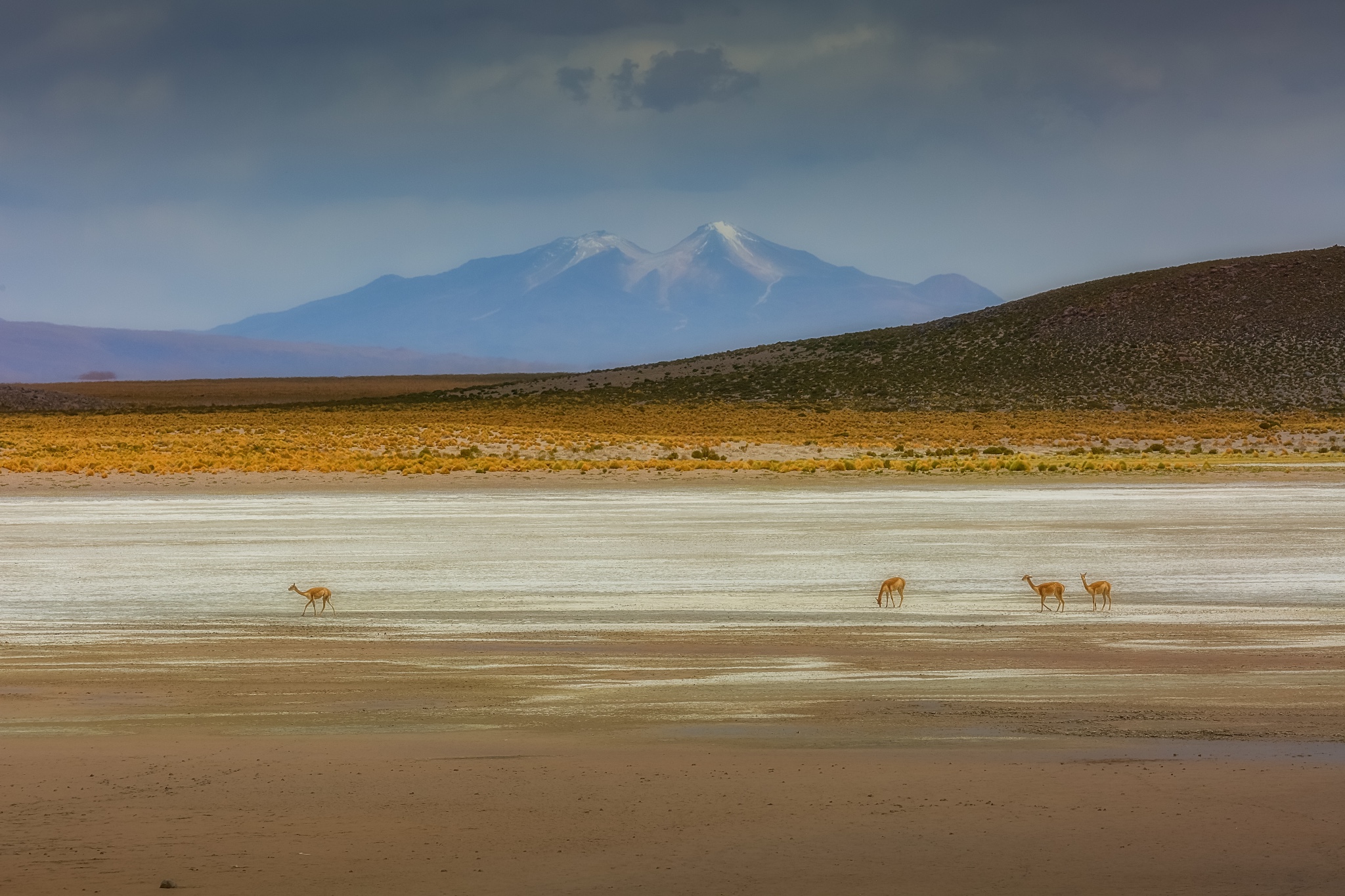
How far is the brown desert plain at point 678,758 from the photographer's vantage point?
630 centimetres

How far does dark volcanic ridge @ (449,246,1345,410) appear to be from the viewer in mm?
89750

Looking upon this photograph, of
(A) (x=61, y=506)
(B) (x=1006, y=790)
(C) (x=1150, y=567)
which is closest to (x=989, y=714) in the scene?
(B) (x=1006, y=790)

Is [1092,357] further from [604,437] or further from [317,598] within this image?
[317,598]

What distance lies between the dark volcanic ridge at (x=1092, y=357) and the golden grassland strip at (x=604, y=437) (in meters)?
6.63

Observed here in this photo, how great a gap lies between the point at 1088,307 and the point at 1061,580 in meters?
98.1

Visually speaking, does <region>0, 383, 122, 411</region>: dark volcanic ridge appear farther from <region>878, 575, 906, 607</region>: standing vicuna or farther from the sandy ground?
the sandy ground

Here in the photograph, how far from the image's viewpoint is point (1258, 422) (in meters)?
72.7

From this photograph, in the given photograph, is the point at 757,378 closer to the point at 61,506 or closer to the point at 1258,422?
the point at 1258,422

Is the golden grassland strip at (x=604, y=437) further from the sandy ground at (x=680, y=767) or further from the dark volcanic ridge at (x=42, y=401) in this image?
the sandy ground at (x=680, y=767)

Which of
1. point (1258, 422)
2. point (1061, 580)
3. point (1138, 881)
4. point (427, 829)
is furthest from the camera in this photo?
point (1258, 422)

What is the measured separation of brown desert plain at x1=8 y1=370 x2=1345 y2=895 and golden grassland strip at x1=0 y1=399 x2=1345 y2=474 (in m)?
28.1

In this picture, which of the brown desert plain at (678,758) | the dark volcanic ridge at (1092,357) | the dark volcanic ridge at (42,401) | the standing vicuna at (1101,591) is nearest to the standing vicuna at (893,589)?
the brown desert plain at (678,758)

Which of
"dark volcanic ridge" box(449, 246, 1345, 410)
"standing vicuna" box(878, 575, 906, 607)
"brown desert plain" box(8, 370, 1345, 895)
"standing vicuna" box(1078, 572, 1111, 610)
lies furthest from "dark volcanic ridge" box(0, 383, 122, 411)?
"brown desert plain" box(8, 370, 1345, 895)

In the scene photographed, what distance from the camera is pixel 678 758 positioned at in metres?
8.12
